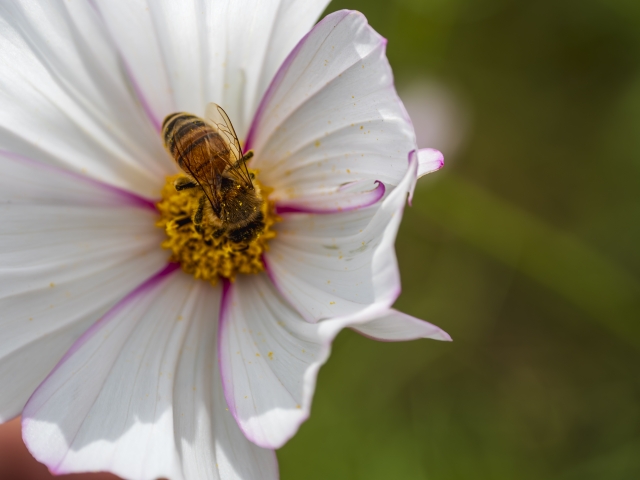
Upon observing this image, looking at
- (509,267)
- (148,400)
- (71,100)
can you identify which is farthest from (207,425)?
(509,267)

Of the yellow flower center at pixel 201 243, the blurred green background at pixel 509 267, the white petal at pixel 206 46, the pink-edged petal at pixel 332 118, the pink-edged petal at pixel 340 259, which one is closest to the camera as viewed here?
the pink-edged petal at pixel 340 259

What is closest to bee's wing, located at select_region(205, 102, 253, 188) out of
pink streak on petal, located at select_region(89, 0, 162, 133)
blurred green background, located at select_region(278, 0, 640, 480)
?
pink streak on petal, located at select_region(89, 0, 162, 133)

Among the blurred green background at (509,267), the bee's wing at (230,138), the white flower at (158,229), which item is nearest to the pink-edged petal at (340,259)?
the white flower at (158,229)

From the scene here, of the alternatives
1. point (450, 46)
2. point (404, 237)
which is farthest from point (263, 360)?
point (450, 46)

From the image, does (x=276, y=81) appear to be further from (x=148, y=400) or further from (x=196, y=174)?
(x=148, y=400)

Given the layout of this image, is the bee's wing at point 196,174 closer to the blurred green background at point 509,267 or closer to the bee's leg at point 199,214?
the bee's leg at point 199,214

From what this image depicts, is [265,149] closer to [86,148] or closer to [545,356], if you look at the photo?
[86,148]

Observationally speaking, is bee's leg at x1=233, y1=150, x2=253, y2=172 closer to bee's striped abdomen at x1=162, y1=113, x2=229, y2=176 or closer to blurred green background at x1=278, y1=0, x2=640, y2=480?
bee's striped abdomen at x1=162, y1=113, x2=229, y2=176
